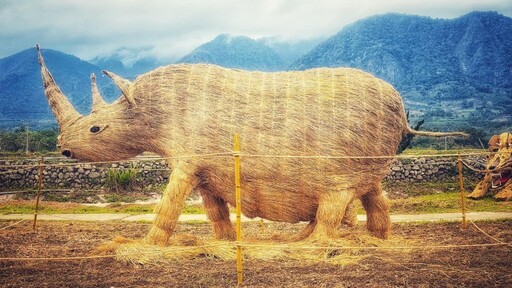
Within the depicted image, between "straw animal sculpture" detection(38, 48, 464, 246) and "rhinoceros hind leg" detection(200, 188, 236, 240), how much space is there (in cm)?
32

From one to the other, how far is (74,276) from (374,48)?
77629 mm

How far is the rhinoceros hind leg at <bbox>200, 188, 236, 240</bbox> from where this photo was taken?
7.09m

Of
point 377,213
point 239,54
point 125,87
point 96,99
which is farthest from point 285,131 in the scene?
point 239,54

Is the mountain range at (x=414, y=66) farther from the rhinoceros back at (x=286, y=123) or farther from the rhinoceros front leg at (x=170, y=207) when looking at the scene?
the rhinoceros front leg at (x=170, y=207)

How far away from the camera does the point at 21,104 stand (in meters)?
73.2

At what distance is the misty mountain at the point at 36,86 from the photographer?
70.8 m

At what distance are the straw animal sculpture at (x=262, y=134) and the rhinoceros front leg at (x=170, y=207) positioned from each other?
0.01 m

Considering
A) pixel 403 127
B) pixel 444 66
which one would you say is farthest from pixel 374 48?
pixel 403 127

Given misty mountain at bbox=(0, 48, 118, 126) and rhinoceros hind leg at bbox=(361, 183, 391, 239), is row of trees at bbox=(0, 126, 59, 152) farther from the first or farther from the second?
misty mountain at bbox=(0, 48, 118, 126)

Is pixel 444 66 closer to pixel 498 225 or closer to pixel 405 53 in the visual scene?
pixel 405 53

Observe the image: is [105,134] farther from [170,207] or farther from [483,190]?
[483,190]

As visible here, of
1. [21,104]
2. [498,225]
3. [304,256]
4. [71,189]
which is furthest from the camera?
[21,104]

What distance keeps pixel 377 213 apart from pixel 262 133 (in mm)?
2267

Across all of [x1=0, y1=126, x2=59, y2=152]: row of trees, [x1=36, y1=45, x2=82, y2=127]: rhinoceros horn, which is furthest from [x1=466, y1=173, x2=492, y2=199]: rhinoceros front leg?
[x1=0, y1=126, x2=59, y2=152]: row of trees
